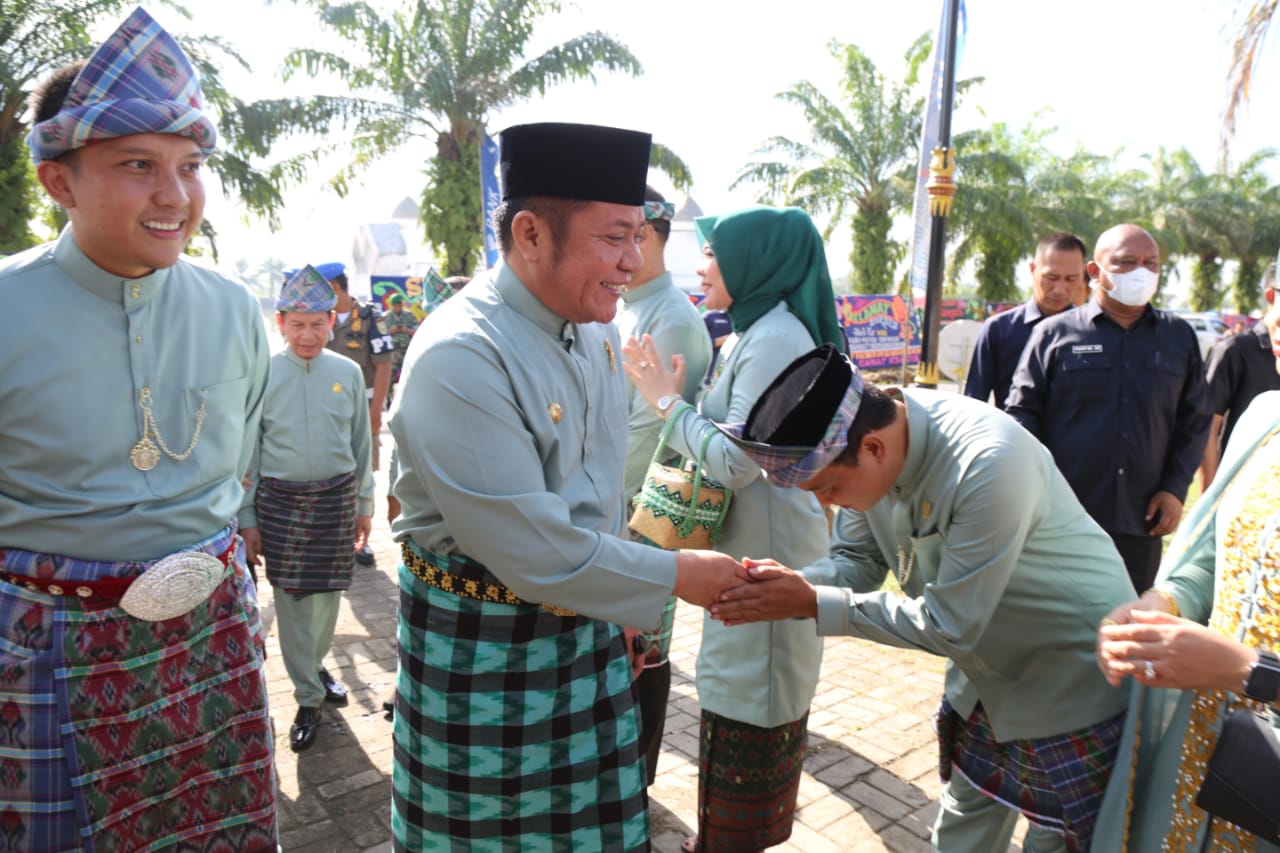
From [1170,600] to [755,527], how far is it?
1.19 meters

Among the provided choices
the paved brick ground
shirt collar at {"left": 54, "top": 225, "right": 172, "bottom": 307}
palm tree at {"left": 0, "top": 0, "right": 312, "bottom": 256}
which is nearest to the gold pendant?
shirt collar at {"left": 54, "top": 225, "right": 172, "bottom": 307}

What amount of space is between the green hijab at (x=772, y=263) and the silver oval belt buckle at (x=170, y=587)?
1846 mm

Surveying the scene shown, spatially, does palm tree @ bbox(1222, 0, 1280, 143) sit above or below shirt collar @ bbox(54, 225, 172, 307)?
above

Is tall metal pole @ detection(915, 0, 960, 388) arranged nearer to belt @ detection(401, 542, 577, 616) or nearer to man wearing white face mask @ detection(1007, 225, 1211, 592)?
man wearing white face mask @ detection(1007, 225, 1211, 592)

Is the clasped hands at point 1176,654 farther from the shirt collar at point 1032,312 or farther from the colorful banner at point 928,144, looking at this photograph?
the colorful banner at point 928,144

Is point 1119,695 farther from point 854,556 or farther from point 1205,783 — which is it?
point 854,556

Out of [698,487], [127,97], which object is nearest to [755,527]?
[698,487]

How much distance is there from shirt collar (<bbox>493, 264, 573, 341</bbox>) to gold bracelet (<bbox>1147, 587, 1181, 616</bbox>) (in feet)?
5.06

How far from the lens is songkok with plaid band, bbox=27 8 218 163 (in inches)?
75.6

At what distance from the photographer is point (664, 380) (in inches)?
123

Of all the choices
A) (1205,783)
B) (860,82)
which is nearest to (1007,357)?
(1205,783)

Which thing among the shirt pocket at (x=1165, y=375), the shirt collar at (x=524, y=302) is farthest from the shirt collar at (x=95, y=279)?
the shirt pocket at (x=1165, y=375)

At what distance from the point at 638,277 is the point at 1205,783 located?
8.11ft

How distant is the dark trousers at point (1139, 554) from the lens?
13.7ft
